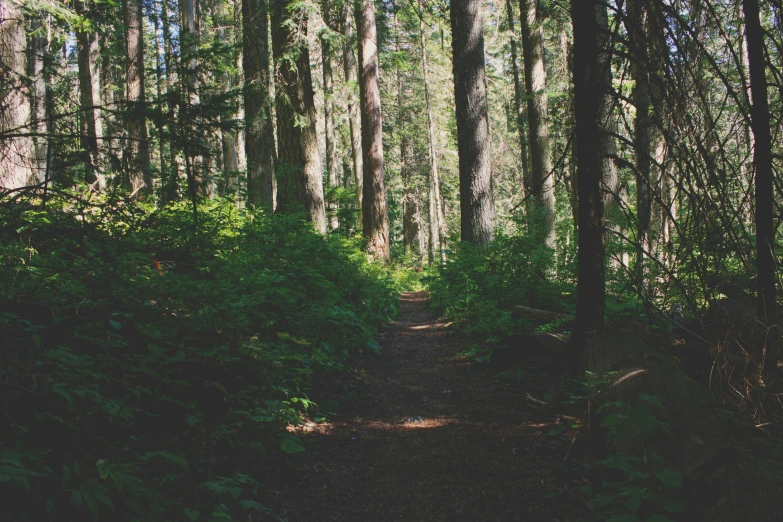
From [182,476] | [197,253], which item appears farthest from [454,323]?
[182,476]

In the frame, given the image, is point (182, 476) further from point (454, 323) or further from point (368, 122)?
point (368, 122)

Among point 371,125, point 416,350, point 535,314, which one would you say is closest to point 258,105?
point 371,125

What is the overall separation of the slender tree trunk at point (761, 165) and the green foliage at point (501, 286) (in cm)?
345

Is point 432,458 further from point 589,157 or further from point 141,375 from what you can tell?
point 589,157

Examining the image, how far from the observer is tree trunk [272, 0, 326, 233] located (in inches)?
450

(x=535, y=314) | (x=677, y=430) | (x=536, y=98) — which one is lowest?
(x=677, y=430)

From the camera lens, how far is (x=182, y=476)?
2.97 meters

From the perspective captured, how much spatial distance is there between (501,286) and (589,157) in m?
4.26

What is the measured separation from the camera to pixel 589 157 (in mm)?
4375

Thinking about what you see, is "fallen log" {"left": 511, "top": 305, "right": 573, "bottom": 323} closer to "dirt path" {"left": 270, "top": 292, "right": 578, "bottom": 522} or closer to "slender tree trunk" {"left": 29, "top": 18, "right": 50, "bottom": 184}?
"dirt path" {"left": 270, "top": 292, "right": 578, "bottom": 522}

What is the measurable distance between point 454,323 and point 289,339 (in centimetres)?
432

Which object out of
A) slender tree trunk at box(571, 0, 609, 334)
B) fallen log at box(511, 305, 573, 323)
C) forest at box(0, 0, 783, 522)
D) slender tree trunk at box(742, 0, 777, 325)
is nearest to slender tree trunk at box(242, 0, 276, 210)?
forest at box(0, 0, 783, 522)

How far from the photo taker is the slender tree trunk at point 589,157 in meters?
4.25

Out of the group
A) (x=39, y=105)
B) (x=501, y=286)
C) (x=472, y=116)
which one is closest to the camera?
(x=39, y=105)
